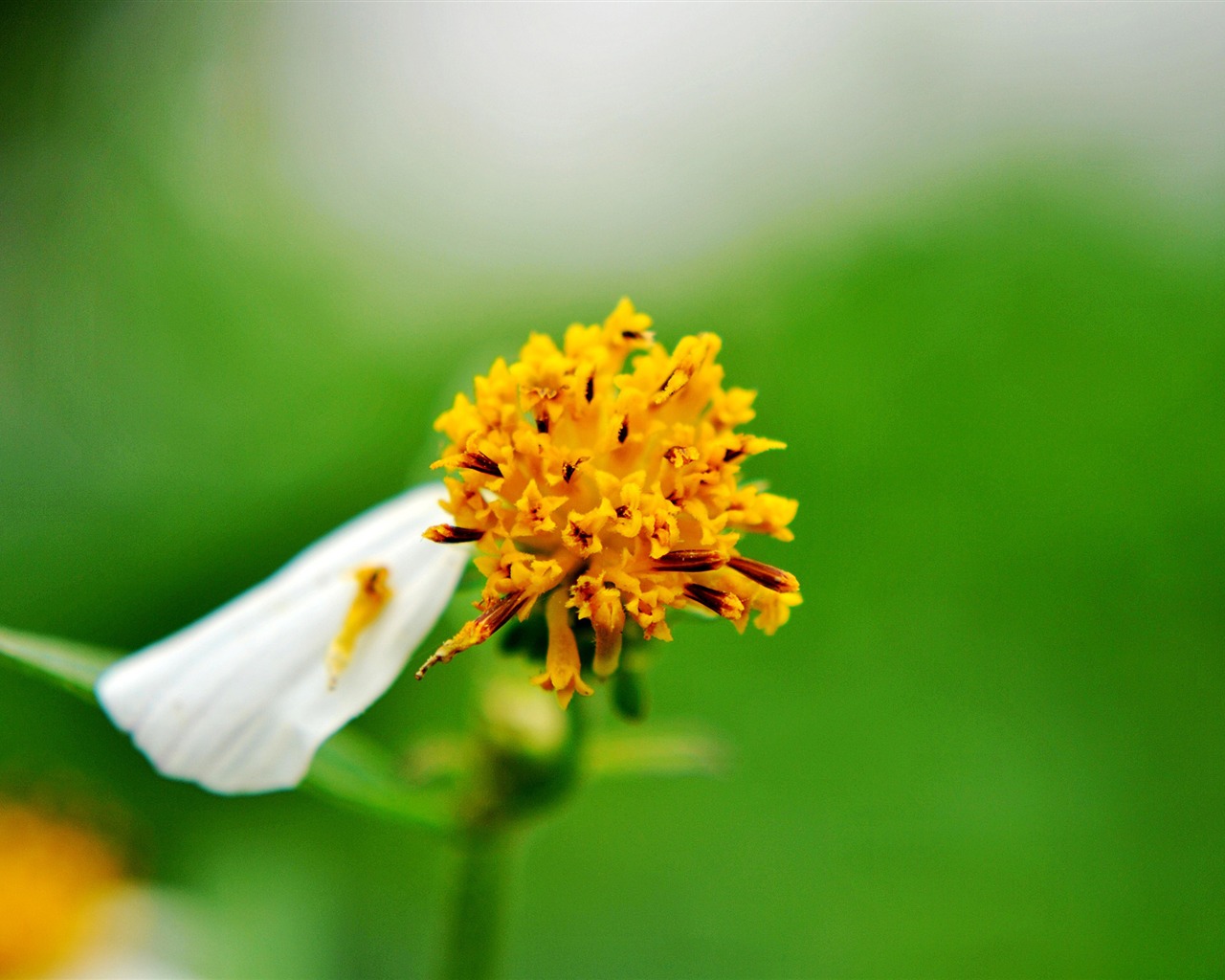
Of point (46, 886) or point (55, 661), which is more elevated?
point (55, 661)

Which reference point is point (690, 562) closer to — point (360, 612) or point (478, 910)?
point (360, 612)

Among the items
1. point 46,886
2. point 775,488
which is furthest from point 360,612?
point 775,488

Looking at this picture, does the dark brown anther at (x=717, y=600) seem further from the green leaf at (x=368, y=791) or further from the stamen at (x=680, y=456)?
the green leaf at (x=368, y=791)

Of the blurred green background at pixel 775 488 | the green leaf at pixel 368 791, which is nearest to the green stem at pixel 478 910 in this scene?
the green leaf at pixel 368 791

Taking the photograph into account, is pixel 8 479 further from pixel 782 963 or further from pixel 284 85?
pixel 782 963

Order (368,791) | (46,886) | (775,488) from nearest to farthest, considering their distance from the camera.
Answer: (368,791) → (46,886) → (775,488)

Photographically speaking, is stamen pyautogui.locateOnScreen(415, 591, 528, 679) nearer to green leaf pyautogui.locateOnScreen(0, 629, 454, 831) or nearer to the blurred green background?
green leaf pyautogui.locateOnScreen(0, 629, 454, 831)

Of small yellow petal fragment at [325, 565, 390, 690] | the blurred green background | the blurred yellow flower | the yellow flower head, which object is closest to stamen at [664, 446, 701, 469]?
the yellow flower head

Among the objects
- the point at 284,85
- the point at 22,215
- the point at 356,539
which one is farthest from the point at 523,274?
the point at 356,539
